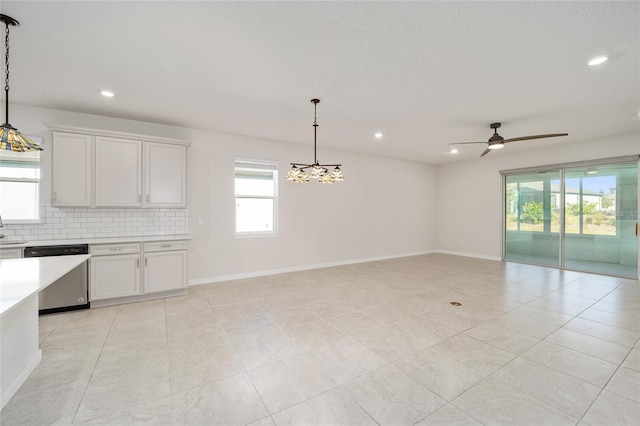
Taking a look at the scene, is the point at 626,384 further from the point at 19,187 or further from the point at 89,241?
the point at 19,187

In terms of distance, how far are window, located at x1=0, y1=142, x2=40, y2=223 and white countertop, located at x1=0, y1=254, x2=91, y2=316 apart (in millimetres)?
1765

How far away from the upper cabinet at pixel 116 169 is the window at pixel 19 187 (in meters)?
0.40

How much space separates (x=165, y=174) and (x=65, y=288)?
194cm

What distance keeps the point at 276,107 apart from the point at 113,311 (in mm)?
3469

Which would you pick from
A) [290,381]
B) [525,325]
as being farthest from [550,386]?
[290,381]

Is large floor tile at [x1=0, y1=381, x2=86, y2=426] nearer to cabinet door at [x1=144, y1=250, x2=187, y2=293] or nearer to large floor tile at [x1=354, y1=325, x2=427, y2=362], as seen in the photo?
cabinet door at [x1=144, y1=250, x2=187, y2=293]

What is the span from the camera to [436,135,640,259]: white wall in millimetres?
5843

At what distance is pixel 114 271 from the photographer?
3.72 meters

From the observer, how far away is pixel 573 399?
192 centimetres

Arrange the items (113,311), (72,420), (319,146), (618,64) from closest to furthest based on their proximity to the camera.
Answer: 1. (72,420)
2. (618,64)
3. (113,311)
4. (319,146)

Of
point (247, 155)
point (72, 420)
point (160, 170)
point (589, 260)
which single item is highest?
point (247, 155)

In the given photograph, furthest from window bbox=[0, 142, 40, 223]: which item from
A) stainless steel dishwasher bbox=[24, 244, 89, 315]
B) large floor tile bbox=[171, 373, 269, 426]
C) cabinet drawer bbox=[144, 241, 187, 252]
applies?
large floor tile bbox=[171, 373, 269, 426]

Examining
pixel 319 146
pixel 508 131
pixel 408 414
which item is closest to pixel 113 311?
pixel 408 414

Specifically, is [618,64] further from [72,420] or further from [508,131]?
[72,420]
